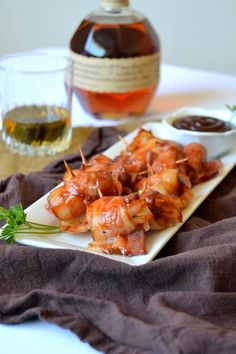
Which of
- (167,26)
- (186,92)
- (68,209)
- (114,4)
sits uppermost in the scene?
(114,4)

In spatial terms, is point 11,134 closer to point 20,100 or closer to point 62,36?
point 20,100

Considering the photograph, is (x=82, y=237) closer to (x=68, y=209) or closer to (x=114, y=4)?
(x=68, y=209)

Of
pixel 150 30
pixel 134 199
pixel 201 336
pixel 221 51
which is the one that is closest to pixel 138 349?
pixel 201 336

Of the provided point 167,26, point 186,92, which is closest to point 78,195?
point 186,92

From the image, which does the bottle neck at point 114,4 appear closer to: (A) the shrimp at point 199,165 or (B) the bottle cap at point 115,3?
(B) the bottle cap at point 115,3

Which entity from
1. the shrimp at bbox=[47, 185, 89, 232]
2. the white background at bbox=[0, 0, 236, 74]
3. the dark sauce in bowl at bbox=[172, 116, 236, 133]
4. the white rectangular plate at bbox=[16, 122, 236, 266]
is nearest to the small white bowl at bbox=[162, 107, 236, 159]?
the dark sauce in bowl at bbox=[172, 116, 236, 133]

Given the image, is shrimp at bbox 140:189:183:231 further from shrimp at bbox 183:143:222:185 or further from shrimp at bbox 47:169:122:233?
shrimp at bbox 183:143:222:185
